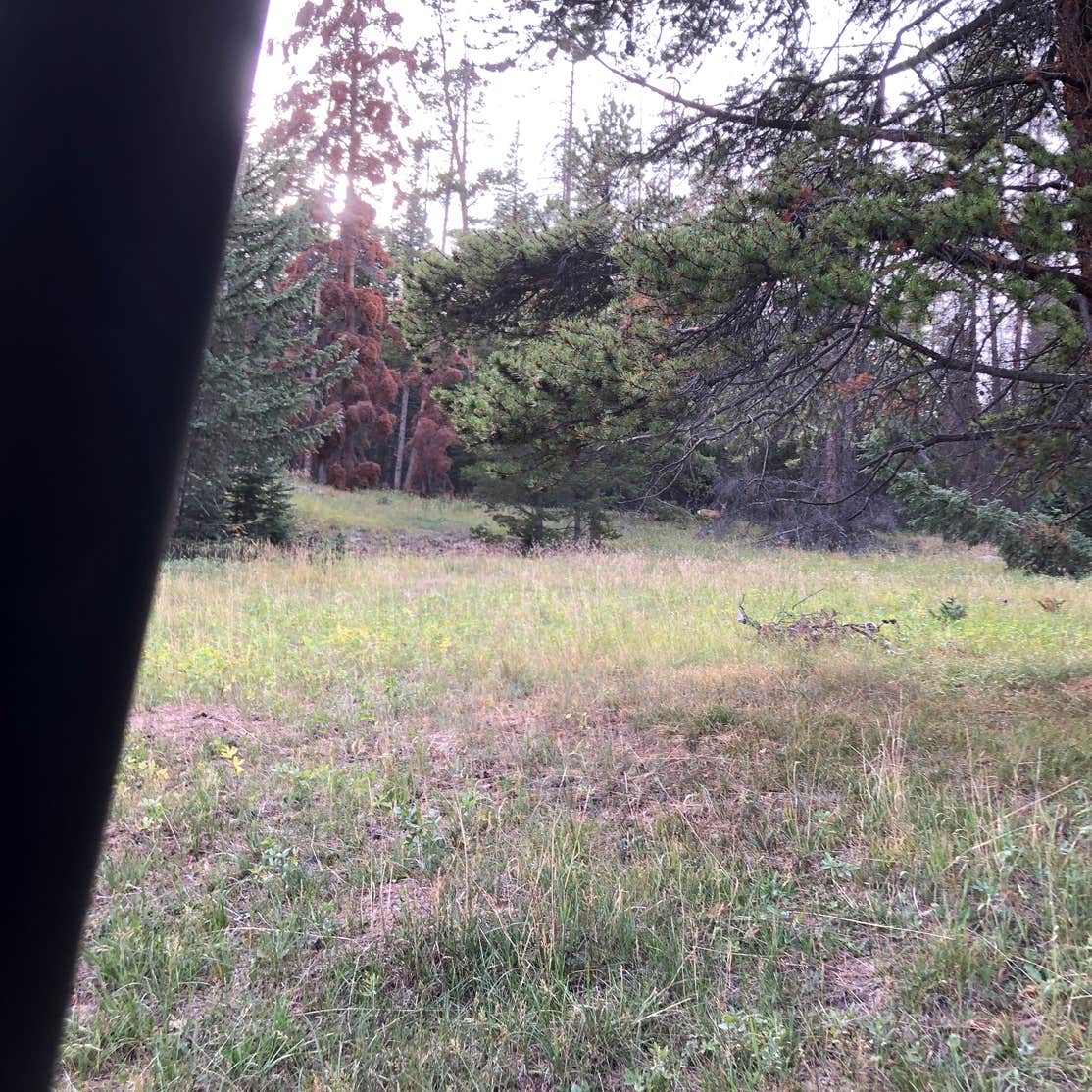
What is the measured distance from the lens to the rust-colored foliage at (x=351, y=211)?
15566mm

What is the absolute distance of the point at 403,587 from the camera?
11000 mm

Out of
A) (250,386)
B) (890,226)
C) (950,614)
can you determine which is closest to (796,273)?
(890,226)

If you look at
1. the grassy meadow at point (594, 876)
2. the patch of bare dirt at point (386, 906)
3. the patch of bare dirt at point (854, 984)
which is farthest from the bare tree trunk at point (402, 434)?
the patch of bare dirt at point (854, 984)

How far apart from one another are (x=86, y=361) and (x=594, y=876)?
8.38 ft

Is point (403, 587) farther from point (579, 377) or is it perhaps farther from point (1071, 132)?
point (1071, 132)

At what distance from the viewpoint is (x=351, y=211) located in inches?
886

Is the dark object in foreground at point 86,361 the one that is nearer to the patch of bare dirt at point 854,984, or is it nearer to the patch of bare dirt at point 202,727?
the patch of bare dirt at point 854,984

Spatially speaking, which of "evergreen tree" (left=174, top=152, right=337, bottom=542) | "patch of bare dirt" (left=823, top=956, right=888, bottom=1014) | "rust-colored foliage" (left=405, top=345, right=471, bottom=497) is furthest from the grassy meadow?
"rust-colored foliage" (left=405, top=345, right=471, bottom=497)

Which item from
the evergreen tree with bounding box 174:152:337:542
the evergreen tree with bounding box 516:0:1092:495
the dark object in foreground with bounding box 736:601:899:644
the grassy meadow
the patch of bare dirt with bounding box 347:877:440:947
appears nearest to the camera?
the grassy meadow

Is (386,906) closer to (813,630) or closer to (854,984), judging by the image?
(854,984)

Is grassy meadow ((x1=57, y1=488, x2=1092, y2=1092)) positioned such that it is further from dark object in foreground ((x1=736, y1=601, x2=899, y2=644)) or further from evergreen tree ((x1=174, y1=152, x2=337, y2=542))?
evergreen tree ((x1=174, y1=152, x2=337, y2=542))

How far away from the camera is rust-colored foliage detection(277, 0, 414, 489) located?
15.6 metres

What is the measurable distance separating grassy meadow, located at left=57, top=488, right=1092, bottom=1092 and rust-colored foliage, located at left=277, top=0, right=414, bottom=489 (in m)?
14.0

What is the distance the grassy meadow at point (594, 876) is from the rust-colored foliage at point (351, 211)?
14.0 metres
